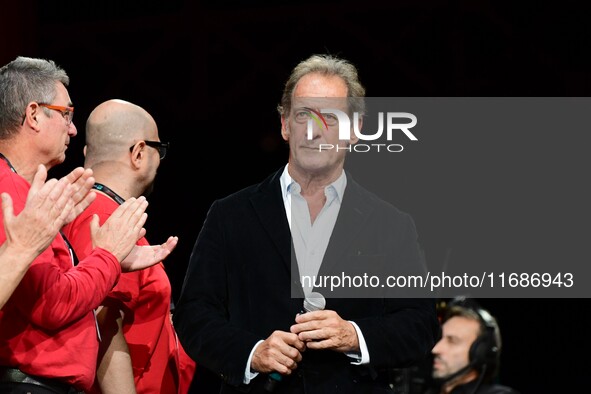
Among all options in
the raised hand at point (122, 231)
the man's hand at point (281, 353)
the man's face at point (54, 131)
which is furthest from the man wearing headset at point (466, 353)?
the man's face at point (54, 131)

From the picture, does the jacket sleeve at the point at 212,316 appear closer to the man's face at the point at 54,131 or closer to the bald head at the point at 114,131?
the man's face at the point at 54,131

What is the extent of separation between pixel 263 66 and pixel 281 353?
127 inches

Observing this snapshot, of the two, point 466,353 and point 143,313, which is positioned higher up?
point 466,353

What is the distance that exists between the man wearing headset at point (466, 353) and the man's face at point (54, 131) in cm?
190

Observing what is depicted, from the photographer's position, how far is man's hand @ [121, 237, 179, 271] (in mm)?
2564

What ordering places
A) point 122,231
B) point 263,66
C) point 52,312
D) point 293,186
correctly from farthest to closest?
point 263,66 → point 293,186 → point 122,231 → point 52,312

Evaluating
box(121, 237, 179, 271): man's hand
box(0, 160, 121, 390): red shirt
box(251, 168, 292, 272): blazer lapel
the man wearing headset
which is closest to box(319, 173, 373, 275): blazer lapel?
box(251, 168, 292, 272): blazer lapel

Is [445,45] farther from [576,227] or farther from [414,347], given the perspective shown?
[414,347]

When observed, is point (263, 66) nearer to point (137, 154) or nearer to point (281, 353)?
point (137, 154)

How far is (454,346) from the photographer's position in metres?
3.91

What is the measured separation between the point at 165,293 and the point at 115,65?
2.79 m

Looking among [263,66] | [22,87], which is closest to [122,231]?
[22,87]

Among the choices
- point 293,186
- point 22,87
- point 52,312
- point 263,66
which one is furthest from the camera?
point 263,66

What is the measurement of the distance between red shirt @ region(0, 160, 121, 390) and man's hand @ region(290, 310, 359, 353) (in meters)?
0.48
